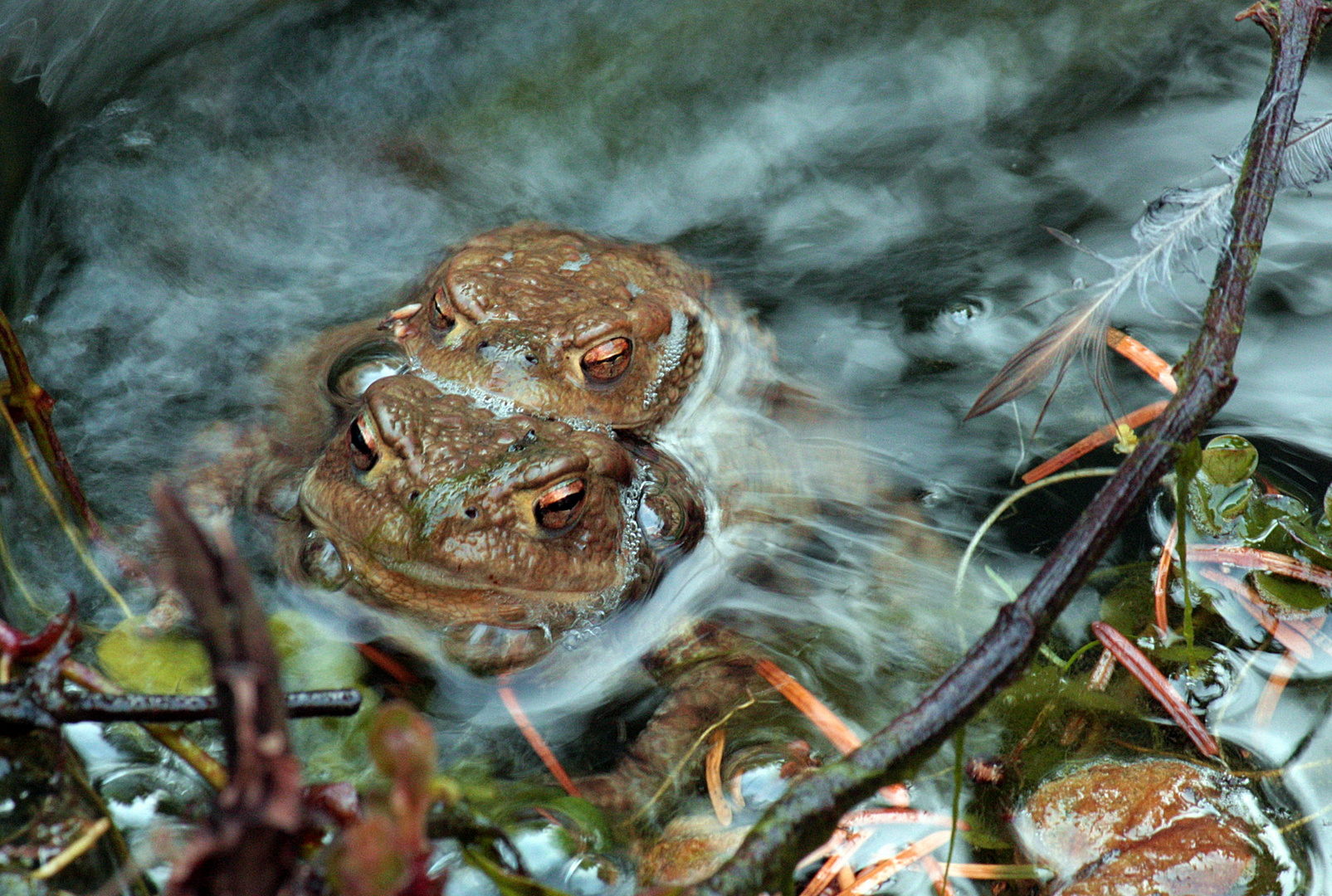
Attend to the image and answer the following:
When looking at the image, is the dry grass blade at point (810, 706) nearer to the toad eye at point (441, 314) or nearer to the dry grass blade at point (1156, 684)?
the dry grass blade at point (1156, 684)

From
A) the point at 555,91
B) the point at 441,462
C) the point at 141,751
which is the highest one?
the point at 555,91

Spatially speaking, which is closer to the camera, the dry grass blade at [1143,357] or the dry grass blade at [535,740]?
the dry grass blade at [535,740]

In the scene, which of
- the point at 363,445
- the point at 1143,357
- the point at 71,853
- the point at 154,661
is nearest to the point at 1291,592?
the point at 1143,357

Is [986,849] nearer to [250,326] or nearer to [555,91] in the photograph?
[250,326]

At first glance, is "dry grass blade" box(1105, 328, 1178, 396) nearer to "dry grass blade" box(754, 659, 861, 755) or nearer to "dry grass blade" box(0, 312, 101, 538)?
"dry grass blade" box(754, 659, 861, 755)

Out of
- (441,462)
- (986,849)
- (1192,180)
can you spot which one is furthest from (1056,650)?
(1192,180)

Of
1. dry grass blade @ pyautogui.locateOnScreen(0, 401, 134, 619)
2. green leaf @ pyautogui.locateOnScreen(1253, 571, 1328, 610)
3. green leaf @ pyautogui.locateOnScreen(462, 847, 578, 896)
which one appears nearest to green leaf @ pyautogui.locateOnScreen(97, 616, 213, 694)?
dry grass blade @ pyautogui.locateOnScreen(0, 401, 134, 619)

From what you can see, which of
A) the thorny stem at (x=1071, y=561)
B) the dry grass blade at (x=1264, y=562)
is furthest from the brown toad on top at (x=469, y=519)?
the dry grass blade at (x=1264, y=562)
